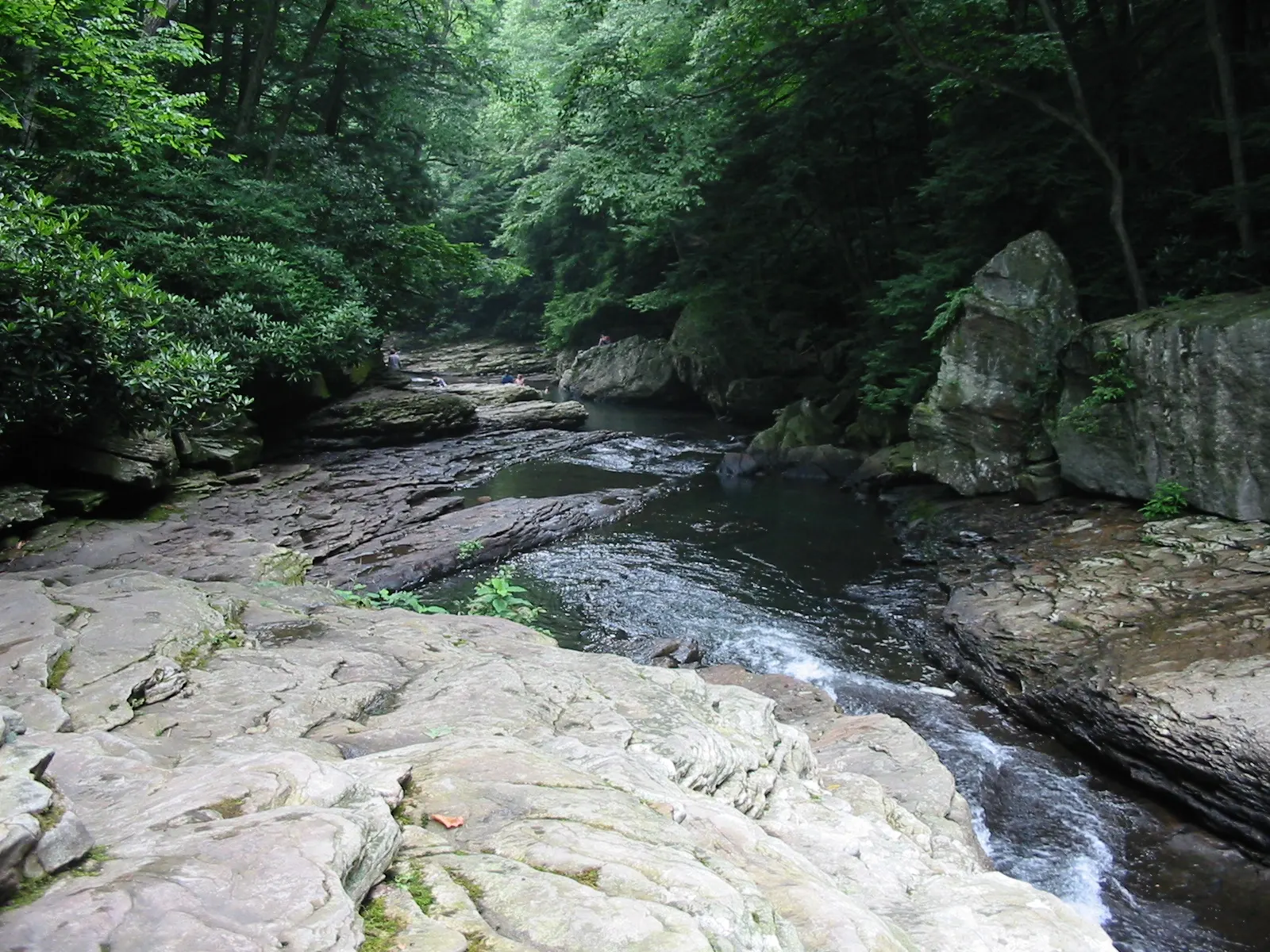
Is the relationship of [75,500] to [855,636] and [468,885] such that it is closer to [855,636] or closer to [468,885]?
[855,636]

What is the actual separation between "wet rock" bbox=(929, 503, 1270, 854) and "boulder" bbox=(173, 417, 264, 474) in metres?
11.9

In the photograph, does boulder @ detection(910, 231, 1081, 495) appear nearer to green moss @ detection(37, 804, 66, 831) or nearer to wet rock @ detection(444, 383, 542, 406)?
green moss @ detection(37, 804, 66, 831)

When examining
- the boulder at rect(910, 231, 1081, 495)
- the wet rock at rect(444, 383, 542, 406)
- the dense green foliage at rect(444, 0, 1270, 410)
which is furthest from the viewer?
the wet rock at rect(444, 383, 542, 406)

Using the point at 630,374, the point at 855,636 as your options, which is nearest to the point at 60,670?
the point at 855,636

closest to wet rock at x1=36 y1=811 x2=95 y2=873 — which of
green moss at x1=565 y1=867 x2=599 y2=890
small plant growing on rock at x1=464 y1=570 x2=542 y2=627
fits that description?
A: green moss at x1=565 y1=867 x2=599 y2=890

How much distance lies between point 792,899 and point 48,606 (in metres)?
5.58

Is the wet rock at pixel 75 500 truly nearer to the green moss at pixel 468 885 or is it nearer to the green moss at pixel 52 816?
the green moss at pixel 52 816

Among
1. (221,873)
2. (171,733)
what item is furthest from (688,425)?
(221,873)

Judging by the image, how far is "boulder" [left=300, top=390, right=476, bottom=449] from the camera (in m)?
17.4

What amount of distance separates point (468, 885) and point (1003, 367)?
12.5 meters

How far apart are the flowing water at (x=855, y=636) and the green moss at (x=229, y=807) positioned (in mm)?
5351

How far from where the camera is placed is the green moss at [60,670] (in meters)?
4.51

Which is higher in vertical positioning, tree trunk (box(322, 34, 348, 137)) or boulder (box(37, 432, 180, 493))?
tree trunk (box(322, 34, 348, 137))

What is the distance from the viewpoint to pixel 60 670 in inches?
185
